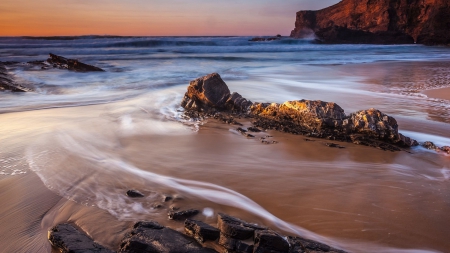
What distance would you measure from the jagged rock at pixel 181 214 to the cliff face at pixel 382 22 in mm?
50699

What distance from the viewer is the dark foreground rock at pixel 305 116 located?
3617 millimetres

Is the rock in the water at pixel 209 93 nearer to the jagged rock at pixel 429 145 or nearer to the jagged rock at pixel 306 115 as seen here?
the jagged rock at pixel 306 115

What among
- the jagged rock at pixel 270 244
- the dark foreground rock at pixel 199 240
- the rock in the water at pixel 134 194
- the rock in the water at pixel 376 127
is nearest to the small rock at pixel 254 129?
the rock in the water at pixel 376 127

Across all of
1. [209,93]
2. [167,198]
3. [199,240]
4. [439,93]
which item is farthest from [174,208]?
[439,93]

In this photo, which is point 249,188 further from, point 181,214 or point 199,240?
point 199,240

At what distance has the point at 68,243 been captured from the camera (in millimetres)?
1781

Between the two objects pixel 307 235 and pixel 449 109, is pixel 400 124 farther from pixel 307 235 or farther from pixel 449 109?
pixel 307 235

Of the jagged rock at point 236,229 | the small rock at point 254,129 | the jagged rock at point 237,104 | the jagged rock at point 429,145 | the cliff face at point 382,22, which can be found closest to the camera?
the jagged rock at point 236,229

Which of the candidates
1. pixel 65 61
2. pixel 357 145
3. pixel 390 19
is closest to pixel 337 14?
pixel 390 19

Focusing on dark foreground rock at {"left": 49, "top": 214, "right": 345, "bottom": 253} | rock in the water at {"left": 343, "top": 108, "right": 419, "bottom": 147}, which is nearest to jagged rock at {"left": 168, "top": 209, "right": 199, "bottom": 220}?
dark foreground rock at {"left": 49, "top": 214, "right": 345, "bottom": 253}

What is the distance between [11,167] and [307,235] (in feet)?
8.60

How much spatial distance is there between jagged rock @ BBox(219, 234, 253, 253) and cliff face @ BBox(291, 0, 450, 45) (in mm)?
50898

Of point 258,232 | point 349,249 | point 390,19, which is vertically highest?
point 390,19

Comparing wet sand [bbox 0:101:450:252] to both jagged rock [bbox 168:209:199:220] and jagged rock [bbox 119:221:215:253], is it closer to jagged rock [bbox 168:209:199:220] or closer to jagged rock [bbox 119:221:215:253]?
jagged rock [bbox 168:209:199:220]
